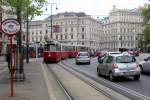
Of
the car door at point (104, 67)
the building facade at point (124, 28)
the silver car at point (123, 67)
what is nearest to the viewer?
the silver car at point (123, 67)

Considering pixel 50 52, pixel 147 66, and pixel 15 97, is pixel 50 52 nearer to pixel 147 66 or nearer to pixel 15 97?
pixel 147 66

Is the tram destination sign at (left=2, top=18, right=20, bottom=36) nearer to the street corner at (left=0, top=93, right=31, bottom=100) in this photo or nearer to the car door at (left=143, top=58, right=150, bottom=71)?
the street corner at (left=0, top=93, right=31, bottom=100)

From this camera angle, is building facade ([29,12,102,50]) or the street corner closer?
the street corner

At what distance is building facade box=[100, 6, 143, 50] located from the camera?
17800cm

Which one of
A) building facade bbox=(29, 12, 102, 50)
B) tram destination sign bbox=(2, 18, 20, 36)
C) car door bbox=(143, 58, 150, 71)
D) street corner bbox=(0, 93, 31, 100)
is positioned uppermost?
building facade bbox=(29, 12, 102, 50)

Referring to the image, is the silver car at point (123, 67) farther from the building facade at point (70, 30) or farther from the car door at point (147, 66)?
the building facade at point (70, 30)

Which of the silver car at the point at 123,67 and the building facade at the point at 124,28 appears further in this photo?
the building facade at the point at 124,28

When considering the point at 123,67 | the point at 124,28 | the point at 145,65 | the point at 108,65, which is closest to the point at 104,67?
the point at 108,65

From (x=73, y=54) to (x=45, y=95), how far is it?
220 ft

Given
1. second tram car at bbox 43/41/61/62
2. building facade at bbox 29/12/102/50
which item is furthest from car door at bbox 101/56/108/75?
building facade at bbox 29/12/102/50

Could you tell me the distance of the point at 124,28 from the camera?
594 ft

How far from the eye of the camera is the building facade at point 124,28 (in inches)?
7008

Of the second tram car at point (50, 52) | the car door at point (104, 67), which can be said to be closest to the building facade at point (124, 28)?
the second tram car at point (50, 52)

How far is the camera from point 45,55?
5438 centimetres
